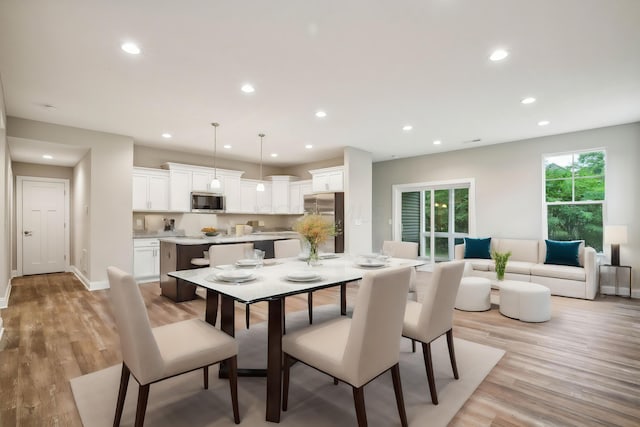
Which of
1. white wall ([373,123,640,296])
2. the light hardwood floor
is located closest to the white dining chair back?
the light hardwood floor

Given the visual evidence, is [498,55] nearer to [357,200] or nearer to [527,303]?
[527,303]

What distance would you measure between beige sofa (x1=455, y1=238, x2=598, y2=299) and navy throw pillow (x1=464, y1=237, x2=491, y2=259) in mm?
82

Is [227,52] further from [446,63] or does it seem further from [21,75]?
[21,75]

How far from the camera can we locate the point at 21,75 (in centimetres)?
318

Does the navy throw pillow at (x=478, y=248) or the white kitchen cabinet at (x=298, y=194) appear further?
the white kitchen cabinet at (x=298, y=194)

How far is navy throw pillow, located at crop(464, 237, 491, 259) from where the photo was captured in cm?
579

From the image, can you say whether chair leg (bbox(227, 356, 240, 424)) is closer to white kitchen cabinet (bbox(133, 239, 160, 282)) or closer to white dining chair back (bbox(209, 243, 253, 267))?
white dining chair back (bbox(209, 243, 253, 267))

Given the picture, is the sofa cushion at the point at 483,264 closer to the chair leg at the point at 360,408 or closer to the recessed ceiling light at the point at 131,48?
the chair leg at the point at 360,408

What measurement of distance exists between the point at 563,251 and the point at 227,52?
5611 millimetres

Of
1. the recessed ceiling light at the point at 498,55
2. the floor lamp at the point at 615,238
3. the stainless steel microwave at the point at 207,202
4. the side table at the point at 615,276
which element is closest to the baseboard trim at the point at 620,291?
the side table at the point at 615,276

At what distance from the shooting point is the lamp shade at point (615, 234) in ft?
15.1

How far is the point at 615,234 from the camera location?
15.3 ft

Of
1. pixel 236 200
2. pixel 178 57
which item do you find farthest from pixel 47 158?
pixel 178 57

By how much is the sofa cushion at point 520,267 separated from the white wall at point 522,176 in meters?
0.77
